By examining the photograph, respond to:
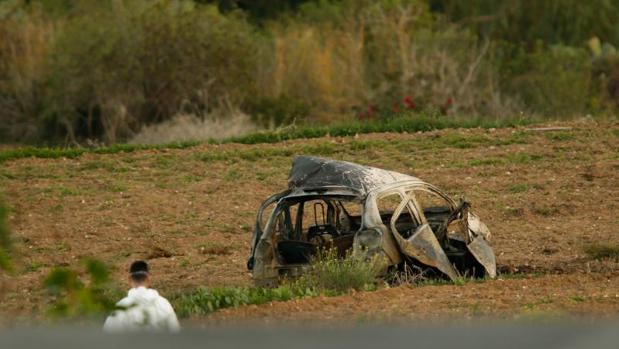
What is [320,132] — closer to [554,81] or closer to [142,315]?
[554,81]

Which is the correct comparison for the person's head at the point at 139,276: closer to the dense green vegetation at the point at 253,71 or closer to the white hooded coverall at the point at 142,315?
the white hooded coverall at the point at 142,315

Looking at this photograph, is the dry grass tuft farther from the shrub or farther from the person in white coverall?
the shrub

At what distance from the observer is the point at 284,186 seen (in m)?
21.7

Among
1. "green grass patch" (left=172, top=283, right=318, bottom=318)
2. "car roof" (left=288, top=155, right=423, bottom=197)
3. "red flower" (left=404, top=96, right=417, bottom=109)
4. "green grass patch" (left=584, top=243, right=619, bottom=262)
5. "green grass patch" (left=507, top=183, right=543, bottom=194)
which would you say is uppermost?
"car roof" (left=288, top=155, right=423, bottom=197)

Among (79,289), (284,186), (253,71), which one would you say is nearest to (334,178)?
(79,289)

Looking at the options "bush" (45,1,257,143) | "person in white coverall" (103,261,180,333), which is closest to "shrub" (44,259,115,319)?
"person in white coverall" (103,261,180,333)

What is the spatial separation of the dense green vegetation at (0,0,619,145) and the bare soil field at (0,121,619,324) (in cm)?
479

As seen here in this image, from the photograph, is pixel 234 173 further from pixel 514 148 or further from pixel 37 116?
pixel 37 116

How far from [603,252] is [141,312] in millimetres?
8631

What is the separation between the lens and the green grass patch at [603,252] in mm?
15453

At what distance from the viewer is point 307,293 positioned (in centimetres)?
1261

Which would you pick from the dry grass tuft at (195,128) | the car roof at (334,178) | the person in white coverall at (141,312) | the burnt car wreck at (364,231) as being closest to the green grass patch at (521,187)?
the burnt car wreck at (364,231)

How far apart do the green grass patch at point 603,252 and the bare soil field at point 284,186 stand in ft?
0.47

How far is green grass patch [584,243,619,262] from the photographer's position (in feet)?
50.7
